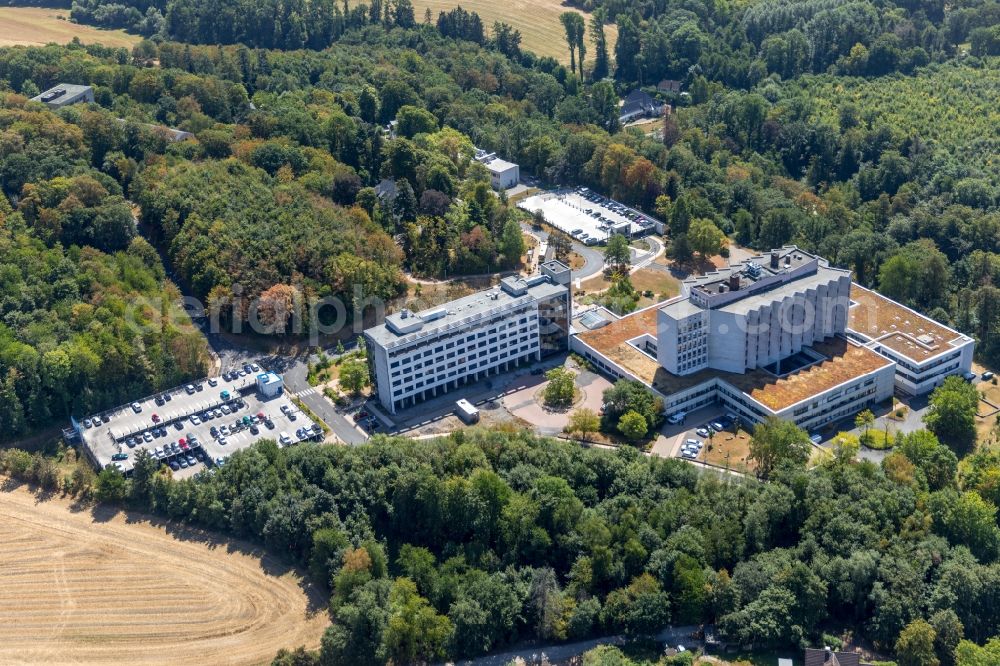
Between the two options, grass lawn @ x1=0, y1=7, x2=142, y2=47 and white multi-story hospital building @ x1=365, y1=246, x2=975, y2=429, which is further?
grass lawn @ x1=0, y1=7, x2=142, y2=47

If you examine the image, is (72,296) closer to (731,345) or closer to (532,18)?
(731,345)

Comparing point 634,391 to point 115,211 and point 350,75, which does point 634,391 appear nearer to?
point 115,211

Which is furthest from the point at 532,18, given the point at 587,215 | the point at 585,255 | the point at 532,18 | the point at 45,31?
the point at 585,255

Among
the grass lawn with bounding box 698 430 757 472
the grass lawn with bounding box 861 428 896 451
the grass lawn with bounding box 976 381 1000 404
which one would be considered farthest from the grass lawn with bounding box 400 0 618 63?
the grass lawn with bounding box 861 428 896 451

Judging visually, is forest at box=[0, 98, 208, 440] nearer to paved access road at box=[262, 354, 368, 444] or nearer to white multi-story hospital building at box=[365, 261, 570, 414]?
paved access road at box=[262, 354, 368, 444]

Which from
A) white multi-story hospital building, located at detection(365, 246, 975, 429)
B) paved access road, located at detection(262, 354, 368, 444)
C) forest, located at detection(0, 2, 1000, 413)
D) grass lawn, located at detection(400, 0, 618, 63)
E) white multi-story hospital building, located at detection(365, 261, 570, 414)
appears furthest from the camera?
grass lawn, located at detection(400, 0, 618, 63)

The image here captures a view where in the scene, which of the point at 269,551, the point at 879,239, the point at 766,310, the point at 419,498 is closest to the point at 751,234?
the point at 879,239

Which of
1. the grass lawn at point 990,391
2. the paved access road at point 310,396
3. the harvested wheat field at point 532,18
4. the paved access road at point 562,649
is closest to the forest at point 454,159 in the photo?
the grass lawn at point 990,391
